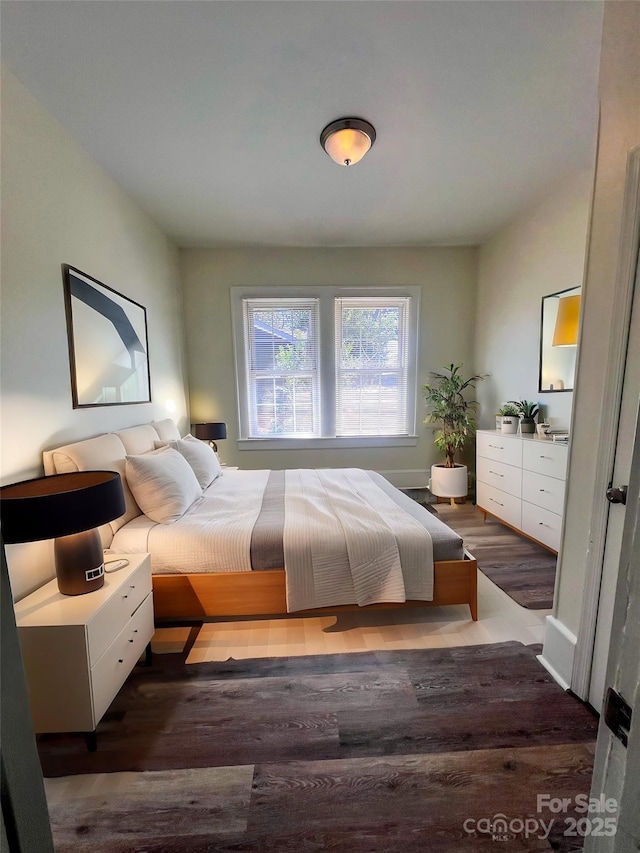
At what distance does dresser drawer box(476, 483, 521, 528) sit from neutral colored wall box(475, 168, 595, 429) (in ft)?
2.50

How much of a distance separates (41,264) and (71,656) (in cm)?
182

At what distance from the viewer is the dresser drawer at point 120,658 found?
1266 mm

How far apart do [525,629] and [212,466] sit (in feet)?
7.82

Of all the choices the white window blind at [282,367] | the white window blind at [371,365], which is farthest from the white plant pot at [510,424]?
the white window blind at [282,367]

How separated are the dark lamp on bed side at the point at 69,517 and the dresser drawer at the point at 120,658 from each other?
250mm

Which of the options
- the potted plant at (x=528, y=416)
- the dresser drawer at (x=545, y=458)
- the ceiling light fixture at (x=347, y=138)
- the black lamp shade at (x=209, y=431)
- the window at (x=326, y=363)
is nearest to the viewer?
the ceiling light fixture at (x=347, y=138)

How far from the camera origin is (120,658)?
1.40 meters

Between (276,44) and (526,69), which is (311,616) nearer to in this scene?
(276,44)

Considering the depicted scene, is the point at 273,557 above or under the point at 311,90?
under

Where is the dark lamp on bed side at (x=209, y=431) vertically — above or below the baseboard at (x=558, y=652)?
above

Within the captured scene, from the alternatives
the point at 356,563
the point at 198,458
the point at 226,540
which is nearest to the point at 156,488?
the point at 226,540

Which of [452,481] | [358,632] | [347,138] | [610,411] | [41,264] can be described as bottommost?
[358,632]

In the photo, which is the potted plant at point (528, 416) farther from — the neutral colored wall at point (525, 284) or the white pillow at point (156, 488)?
the white pillow at point (156, 488)

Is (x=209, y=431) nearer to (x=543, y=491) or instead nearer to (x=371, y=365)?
(x=371, y=365)
